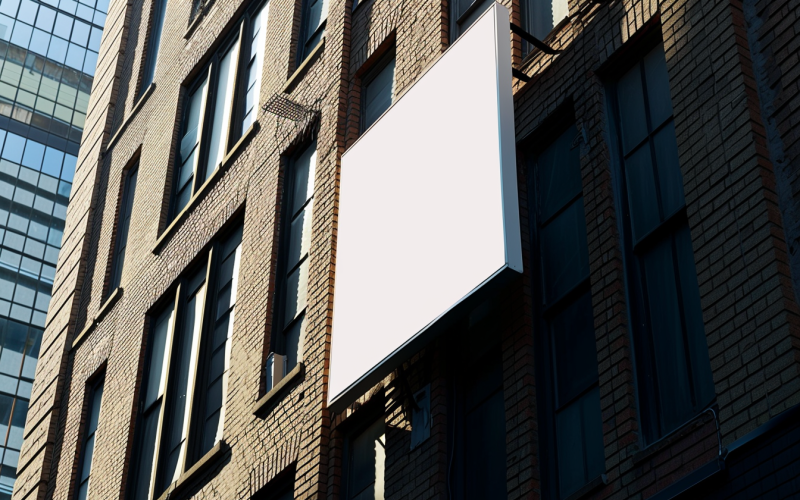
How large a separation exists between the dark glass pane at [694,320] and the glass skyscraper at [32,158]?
130 ft

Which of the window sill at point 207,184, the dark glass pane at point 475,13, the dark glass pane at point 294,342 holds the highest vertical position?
the window sill at point 207,184

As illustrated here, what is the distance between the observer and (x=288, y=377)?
42.9 feet

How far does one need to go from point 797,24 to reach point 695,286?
194 centimetres

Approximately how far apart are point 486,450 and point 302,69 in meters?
7.86

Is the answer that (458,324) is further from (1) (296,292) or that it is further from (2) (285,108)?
(2) (285,108)

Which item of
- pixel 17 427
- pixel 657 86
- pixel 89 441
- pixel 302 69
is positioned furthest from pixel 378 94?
pixel 17 427

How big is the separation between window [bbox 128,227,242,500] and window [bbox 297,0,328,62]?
282 cm

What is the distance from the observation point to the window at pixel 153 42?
2370cm

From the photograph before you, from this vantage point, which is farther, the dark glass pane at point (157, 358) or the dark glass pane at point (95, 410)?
the dark glass pane at point (95, 410)

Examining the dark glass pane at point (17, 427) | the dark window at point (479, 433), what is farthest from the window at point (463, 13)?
the dark glass pane at point (17, 427)

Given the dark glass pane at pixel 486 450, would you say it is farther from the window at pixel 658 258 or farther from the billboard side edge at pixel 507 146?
the window at pixel 658 258

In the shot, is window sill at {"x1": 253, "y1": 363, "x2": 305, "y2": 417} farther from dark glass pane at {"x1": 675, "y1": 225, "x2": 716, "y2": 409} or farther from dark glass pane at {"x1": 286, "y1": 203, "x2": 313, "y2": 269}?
dark glass pane at {"x1": 675, "y1": 225, "x2": 716, "y2": 409}

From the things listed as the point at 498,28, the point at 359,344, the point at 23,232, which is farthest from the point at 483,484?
the point at 23,232

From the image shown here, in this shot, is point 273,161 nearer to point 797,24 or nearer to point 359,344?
point 359,344
